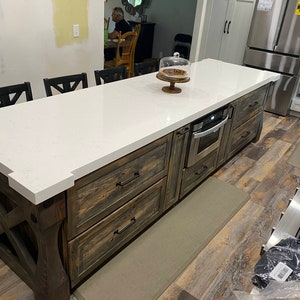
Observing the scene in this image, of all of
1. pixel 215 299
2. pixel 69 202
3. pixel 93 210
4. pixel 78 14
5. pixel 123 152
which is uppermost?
pixel 78 14

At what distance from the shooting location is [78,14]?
338 cm

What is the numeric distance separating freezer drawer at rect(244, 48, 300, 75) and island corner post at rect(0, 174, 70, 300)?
13.4 feet

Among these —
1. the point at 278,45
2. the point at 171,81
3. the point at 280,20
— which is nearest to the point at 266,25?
the point at 280,20

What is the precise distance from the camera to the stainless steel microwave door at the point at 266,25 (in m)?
4.19

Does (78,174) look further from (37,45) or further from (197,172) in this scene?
(37,45)

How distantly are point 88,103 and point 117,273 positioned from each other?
1.05 meters

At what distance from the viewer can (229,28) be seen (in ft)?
16.1

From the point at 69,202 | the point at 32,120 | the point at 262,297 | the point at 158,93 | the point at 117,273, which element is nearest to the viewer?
the point at 262,297

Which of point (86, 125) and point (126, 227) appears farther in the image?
point (126, 227)

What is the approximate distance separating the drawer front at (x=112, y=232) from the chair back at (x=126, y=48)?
140 inches

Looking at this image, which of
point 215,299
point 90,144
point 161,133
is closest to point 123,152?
point 90,144

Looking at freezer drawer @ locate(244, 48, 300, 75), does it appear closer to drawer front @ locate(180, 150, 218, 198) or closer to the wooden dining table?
the wooden dining table

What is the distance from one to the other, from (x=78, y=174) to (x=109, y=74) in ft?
5.34

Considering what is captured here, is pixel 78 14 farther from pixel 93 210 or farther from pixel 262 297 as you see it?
pixel 262 297
